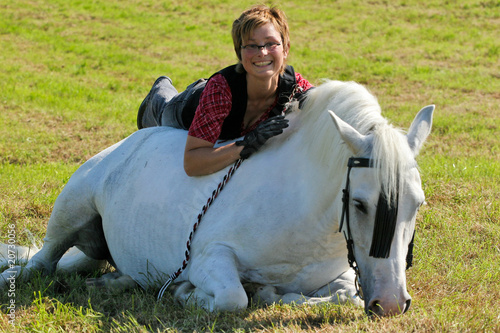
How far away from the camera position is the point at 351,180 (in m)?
2.80

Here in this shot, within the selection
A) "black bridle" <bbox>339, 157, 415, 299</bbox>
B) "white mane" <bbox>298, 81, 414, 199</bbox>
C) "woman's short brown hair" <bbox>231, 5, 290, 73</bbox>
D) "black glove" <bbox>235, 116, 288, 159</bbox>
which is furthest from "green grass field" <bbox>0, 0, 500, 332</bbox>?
"black glove" <bbox>235, 116, 288, 159</bbox>

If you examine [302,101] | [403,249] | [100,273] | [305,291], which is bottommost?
[100,273]

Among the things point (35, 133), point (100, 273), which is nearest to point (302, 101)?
point (100, 273)

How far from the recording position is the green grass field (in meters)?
3.13

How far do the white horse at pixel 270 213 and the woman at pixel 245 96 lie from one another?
13 centimetres

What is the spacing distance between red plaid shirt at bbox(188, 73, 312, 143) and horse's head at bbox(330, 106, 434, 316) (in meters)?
1.00

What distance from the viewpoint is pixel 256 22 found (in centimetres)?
353

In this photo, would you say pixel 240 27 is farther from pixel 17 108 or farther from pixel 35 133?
pixel 17 108

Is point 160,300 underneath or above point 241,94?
underneath

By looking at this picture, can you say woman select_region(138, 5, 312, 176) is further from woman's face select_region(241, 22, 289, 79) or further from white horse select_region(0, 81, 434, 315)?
white horse select_region(0, 81, 434, 315)

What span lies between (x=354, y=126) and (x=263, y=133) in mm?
572

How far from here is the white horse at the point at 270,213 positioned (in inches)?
108

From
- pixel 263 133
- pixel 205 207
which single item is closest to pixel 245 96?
pixel 263 133

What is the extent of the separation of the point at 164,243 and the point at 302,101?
1.26m
